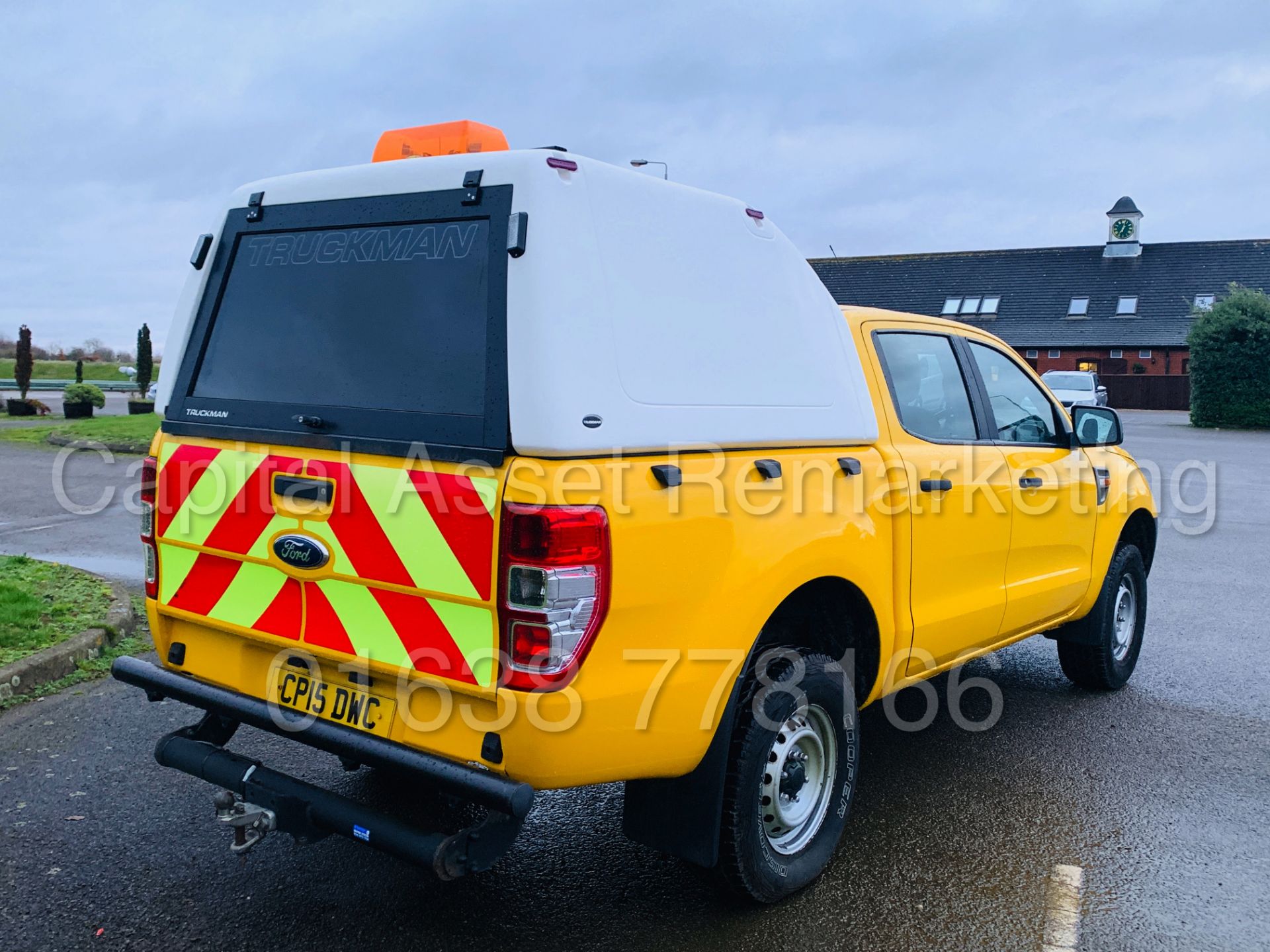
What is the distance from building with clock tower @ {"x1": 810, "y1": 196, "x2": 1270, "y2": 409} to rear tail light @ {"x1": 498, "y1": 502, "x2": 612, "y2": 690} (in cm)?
4717

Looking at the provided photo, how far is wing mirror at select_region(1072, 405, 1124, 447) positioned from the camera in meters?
5.19

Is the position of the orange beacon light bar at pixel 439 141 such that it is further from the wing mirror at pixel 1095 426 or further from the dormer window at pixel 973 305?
the dormer window at pixel 973 305

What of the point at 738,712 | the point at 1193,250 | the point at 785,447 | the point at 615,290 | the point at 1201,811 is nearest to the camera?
the point at 615,290

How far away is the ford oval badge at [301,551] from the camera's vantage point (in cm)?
304

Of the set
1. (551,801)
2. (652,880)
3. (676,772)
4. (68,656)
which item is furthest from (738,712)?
(68,656)

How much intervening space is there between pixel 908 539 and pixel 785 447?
30.4 inches

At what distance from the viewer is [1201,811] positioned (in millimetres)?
4184

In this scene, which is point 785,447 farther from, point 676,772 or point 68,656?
point 68,656

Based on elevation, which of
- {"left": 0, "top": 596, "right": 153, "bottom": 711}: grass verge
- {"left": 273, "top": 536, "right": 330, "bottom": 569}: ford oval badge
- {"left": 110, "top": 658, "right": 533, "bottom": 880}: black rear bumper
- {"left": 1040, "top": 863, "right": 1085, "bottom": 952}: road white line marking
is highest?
{"left": 273, "top": 536, "right": 330, "bottom": 569}: ford oval badge

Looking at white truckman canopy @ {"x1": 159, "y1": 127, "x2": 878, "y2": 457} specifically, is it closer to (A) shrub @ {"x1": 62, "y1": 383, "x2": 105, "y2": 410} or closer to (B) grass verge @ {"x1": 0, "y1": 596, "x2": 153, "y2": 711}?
(B) grass verge @ {"x1": 0, "y1": 596, "x2": 153, "y2": 711}

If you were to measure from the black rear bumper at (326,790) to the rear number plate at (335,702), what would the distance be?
4 cm

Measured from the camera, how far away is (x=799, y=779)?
139 inches

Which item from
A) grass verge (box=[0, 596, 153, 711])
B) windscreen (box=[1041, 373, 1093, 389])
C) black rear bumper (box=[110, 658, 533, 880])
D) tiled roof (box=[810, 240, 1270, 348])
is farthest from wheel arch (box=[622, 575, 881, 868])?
tiled roof (box=[810, 240, 1270, 348])

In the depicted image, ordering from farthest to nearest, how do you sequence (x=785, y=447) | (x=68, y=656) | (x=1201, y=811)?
(x=68, y=656) → (x=1201, y=811) → (x=785, y=447)
